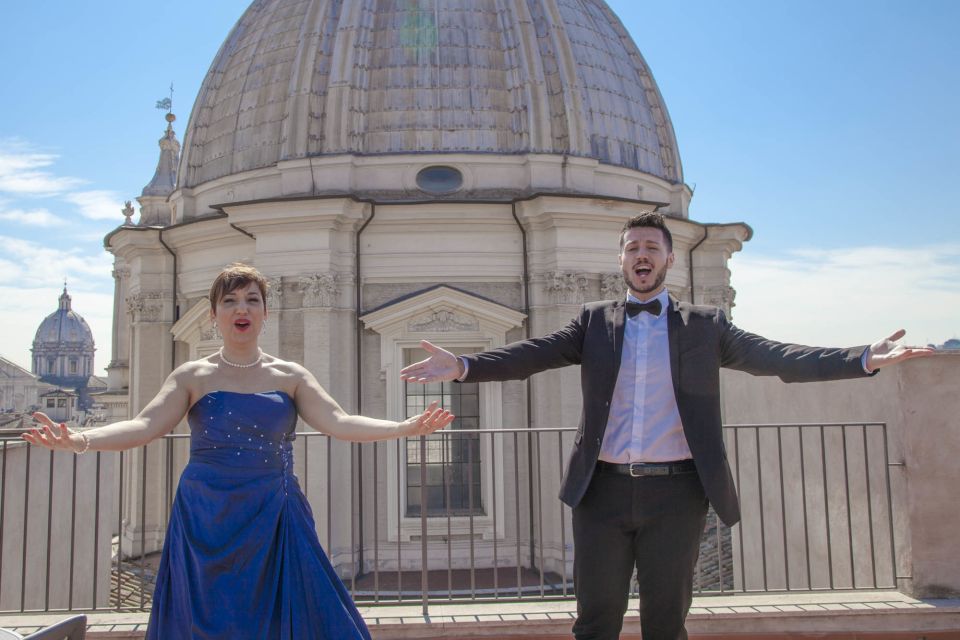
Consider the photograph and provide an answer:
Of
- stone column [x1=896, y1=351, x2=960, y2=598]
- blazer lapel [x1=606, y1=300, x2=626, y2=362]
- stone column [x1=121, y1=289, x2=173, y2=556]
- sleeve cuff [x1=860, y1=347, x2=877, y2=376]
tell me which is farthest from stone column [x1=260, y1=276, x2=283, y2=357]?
sleeve cuff [x1=860, y1=347, x2=877, y2=376]

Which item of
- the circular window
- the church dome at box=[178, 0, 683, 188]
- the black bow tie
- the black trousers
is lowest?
the black trousers

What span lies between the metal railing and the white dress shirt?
75.4 inches

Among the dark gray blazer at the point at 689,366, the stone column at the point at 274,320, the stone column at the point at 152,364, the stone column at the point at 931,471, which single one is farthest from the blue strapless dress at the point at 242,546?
the stone column at the point at 152,364

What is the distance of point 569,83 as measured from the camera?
17266 mm

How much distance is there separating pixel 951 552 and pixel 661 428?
9.83 ft

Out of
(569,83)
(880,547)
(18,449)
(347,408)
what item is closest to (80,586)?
(18,449)

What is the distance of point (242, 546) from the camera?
3301mm

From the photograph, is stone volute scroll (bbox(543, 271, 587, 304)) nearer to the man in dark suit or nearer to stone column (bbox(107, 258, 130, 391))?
the man in dark suit

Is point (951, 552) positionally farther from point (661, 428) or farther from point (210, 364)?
point (210, 364)

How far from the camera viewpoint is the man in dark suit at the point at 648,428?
11.0ft

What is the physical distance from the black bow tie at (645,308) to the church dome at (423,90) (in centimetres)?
1333

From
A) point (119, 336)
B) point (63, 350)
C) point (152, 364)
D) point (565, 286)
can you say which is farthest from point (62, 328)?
point (565, 286)

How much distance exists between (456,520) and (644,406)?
1178 centimetres

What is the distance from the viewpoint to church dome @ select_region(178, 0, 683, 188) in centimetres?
1675
